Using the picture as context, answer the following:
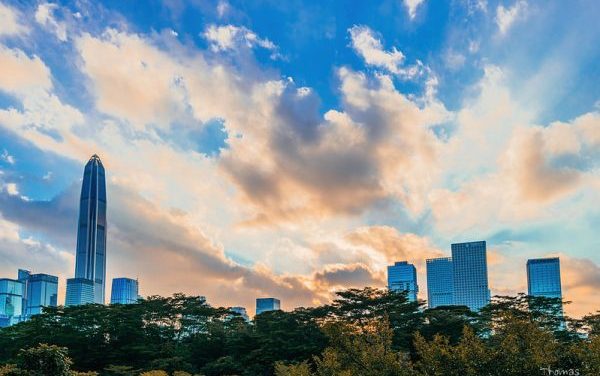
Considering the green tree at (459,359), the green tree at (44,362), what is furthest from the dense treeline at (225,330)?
the green tree at (459,359)

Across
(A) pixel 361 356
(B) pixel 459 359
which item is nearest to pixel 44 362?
(A) pixel 361 356

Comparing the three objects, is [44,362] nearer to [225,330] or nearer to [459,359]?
[459,359]

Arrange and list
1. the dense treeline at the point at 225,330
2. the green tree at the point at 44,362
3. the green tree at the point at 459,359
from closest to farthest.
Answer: the green tree at the point at 459,359 → the green tree at the point at 44,362 → the dense treeline at the point at 225,330

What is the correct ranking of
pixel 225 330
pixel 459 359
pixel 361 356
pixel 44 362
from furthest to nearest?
1. pixel 225 330
2. pixel 361 356
3. pixel 44 362
4. pixel 459 359

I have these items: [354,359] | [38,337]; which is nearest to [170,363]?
[38,337]

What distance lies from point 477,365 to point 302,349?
29052 millimetres

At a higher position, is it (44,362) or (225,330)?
(225,330)

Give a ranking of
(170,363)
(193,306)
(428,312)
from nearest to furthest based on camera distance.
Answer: (170,363) < (428,312) < (193,306)

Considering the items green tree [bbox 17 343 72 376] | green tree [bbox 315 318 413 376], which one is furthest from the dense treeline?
green tree [bbox 17 343 72 376]

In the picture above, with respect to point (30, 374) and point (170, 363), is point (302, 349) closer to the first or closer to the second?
point (170, 363)

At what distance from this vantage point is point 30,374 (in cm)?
2219

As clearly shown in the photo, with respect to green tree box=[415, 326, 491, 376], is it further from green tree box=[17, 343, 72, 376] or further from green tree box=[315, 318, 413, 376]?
green tree box=[17, 343, 72, 376]

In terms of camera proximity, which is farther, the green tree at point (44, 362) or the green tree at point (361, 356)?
the green tree at point (44, 362)

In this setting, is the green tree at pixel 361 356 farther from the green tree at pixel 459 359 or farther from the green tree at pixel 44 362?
the green tree at pixel 44 362
